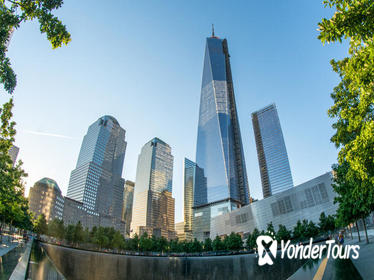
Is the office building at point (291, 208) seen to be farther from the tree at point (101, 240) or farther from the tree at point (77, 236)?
the tree at point (77, 236)

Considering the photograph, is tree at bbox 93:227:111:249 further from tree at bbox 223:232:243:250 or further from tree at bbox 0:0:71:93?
tree at bbox 0:0:71:93

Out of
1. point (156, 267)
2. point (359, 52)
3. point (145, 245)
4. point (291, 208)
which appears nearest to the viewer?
point (359, 52)

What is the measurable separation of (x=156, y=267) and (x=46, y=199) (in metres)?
155

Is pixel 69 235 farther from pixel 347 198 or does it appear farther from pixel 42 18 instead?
pixel 42 18

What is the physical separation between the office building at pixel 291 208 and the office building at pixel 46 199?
134738 mm

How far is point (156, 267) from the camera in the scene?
51719 mm

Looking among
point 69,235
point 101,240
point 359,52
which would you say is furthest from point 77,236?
point 359,52

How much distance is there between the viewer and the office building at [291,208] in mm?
86750

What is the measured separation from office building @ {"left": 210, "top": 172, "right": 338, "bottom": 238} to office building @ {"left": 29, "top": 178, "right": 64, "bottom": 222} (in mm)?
134738

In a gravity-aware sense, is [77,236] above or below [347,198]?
above

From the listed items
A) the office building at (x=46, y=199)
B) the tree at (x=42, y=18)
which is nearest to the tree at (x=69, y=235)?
the tree at (x=42, y=18)
